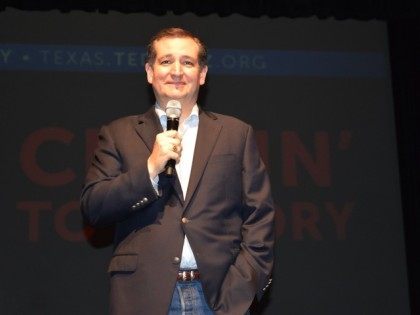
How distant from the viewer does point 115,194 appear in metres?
1.89

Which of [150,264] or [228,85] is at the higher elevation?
[228,85]

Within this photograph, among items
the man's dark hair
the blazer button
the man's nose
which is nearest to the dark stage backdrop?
the man's dark hair

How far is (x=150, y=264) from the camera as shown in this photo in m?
1.91

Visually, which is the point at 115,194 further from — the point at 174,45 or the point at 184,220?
the point at 174,45

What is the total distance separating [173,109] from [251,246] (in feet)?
1.64

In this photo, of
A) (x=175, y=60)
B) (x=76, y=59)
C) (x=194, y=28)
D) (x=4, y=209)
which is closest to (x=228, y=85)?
(x=194, y=28)

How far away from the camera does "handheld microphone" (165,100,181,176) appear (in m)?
1.86

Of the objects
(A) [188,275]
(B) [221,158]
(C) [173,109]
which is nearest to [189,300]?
(A) [188,275]

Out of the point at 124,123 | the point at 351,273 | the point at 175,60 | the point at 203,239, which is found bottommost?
the point at 351,273

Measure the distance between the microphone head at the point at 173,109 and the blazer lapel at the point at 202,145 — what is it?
5.2 inches

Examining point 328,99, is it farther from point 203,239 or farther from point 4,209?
point 203,239

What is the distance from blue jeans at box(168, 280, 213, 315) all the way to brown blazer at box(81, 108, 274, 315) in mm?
42

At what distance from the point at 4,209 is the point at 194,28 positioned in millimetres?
1713

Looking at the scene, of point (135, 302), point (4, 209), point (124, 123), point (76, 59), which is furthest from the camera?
point (76, 59)
